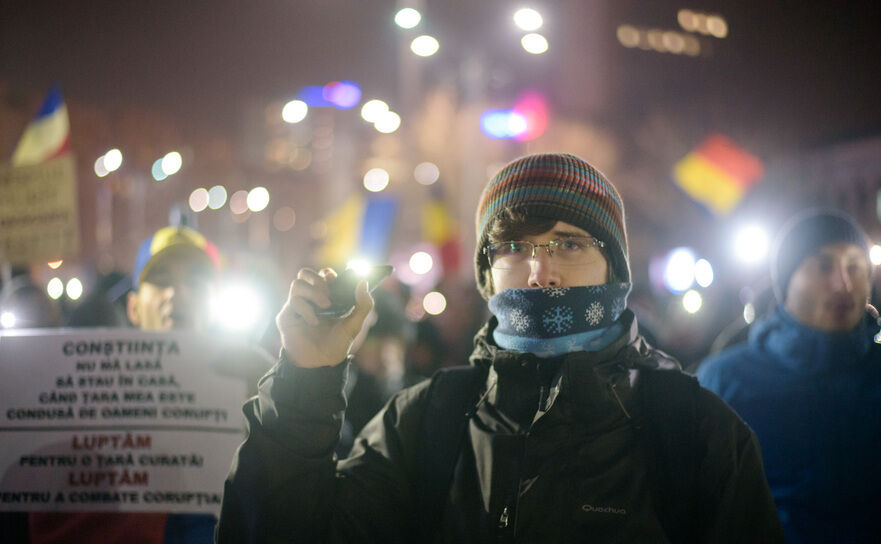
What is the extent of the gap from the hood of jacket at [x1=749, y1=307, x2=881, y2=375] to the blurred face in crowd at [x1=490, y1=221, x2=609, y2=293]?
76.6 inches

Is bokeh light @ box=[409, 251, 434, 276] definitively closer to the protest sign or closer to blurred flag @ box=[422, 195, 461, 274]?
blurred flag @ box=[422, 195, 461, 274]

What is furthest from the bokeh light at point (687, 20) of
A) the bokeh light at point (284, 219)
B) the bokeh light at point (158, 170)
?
the bokeh light at point (284, 219)

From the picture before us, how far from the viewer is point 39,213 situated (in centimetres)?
509

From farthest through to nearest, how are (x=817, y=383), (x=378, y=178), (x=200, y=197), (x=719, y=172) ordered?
(x=200, y=197), (x=378, y=178), (x=719, y=172), (x=817, y=383)

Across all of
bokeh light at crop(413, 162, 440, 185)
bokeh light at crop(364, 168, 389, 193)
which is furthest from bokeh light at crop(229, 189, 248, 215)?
bokeh light at crop(413, 162, 440, 185)

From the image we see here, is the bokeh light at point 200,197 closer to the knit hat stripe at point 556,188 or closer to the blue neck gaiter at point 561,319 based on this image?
the knit hat stripe at point 556,188

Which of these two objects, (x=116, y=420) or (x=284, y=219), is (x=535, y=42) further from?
(x=284, y=219)

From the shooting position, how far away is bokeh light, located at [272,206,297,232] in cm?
7381

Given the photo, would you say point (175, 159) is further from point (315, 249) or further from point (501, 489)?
point (315, 249)

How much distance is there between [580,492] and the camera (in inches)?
86.4

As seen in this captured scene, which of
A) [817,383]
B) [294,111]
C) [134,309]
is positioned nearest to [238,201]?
[294,111]

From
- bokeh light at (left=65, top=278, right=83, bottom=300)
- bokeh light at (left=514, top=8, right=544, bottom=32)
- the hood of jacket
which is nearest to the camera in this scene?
the hood of jacket

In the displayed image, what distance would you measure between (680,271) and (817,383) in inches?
330

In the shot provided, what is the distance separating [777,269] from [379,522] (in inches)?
118
